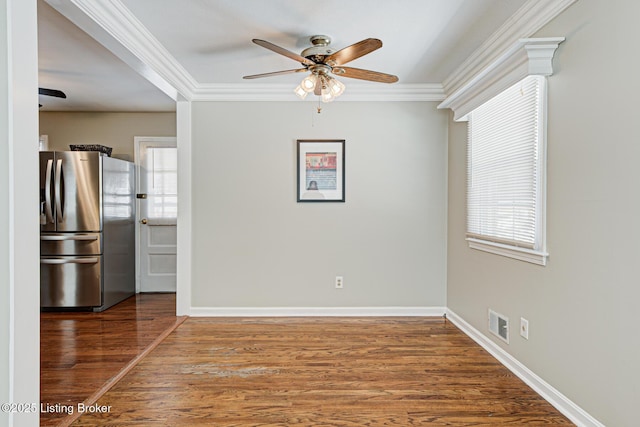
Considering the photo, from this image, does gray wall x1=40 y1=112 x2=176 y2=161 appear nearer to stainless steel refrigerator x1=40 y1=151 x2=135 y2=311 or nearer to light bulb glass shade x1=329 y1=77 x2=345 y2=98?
stainless steel refrigerator x1=40 y1=151 x2=135 y2=311

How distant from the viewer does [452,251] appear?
3.82 metres

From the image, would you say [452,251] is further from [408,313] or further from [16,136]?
[16,136]

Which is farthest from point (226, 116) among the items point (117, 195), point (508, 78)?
point (508, 78)

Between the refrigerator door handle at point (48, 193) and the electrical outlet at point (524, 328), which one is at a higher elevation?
the refrigerator door handle at point (48, 193)

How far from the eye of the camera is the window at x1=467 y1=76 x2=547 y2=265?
2316 millimetres

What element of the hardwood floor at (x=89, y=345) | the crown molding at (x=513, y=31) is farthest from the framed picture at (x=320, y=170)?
the hardwood floor at (x=89, y=345)

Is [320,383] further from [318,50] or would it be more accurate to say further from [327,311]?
[318,50]

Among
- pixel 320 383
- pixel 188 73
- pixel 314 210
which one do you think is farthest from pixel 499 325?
pixel 188 73

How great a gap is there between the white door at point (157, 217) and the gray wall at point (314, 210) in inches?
50.2

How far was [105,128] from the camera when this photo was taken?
4930 millimetres

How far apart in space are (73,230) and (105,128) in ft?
5.13

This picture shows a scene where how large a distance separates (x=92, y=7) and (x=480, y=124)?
9.45 ft

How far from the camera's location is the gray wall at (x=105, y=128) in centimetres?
489

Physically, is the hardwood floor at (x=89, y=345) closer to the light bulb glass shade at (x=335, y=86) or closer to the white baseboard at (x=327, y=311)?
the white baseboard at (x=327, y=311)
